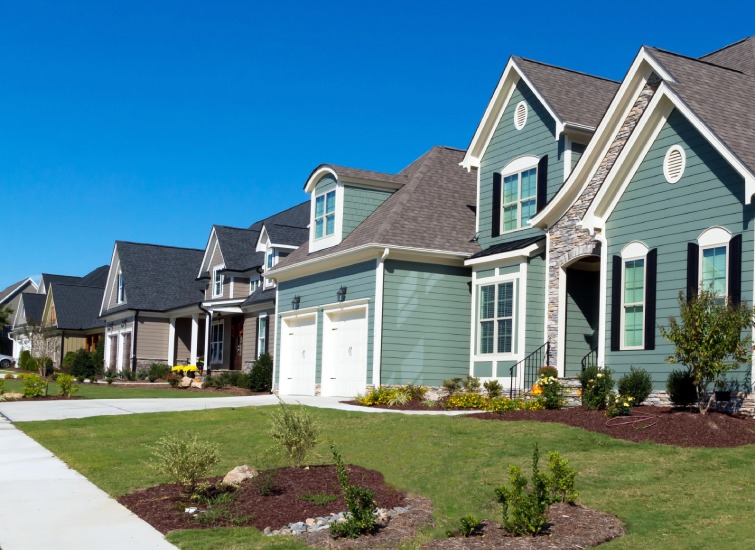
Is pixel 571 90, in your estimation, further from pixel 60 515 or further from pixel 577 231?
pixel 60 515

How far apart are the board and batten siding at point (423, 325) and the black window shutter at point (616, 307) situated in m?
6.52

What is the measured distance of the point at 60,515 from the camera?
9.49m

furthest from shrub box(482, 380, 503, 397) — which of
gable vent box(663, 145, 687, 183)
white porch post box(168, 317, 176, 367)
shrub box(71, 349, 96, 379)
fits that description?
white porch post box(168, 317, 176, 367)

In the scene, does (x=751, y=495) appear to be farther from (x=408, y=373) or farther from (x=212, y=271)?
(x=212, y=271)

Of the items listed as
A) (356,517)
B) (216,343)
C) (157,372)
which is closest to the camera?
(356,517)

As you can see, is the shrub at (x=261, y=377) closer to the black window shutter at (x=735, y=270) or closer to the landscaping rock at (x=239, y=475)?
the black window shutter at (x=735, y=270)

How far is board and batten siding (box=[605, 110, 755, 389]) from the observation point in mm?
15023

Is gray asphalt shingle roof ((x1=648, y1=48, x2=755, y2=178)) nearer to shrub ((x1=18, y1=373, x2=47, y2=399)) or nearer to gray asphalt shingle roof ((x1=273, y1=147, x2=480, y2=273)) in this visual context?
gray asphalt shingle roof ((x1=273, y1=147, x2=480, y2=273))

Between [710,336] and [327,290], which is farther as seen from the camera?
[327,290]

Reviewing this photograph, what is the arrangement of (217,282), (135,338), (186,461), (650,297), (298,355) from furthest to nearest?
1. (135,338)
2. (217,282)
3. (298,355)
4. (650,297)
5. (186,461)

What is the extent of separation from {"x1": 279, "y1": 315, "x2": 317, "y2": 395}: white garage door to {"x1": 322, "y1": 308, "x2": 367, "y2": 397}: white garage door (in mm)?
853

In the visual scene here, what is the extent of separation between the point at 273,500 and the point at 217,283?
1237 inches

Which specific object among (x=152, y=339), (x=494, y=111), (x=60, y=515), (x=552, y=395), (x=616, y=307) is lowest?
(x=60, y=515)

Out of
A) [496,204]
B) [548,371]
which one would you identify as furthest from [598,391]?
[496,204]
